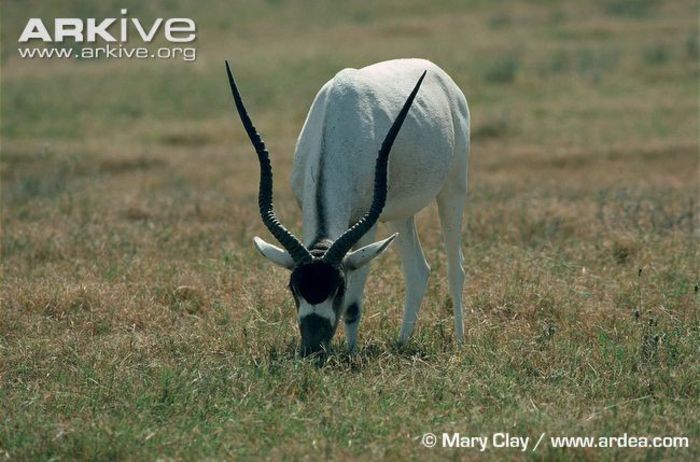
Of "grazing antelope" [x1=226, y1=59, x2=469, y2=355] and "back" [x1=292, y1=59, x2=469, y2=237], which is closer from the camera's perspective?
"grazing antelope" [x1=226, y1=59, x2=469, y2=355]

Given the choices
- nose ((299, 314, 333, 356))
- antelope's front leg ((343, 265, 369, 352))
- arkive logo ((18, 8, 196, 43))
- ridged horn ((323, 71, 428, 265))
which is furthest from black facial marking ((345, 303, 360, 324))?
arkive logo ((18, 8, 196, 43))

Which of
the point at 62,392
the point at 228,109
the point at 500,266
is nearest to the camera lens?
the point at 62,392

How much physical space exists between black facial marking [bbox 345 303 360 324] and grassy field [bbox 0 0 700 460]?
0.96 feet

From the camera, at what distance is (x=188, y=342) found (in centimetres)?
743

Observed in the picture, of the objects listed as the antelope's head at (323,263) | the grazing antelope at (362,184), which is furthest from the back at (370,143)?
the antelope's head at (323,263)

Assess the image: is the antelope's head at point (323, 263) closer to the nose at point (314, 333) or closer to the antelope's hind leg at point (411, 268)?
the nose at point (314, 333)

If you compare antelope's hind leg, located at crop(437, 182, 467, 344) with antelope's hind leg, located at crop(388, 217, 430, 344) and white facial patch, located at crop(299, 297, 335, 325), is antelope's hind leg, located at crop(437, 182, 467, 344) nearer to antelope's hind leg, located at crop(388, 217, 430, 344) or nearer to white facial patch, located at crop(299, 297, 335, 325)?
antelope's hind leg, located at crop(388, 217, 430, 344)

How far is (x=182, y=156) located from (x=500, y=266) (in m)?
8.70

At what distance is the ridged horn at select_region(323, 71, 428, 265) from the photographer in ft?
21.3

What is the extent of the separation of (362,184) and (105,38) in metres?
9.61

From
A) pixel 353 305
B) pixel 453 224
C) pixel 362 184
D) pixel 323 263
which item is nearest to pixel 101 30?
pixel 453 224

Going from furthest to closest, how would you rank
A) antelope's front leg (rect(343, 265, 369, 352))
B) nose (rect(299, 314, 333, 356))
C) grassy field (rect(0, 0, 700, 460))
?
antelope's front leg (rect(343, 265, 369, 352)), nose (rect(299, 314, 333, 356)), grassy field (rect(0, 0, 700, 460))

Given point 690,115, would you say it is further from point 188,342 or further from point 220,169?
point 188,342

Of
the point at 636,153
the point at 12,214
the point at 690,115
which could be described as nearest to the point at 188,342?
the point at 12,214
